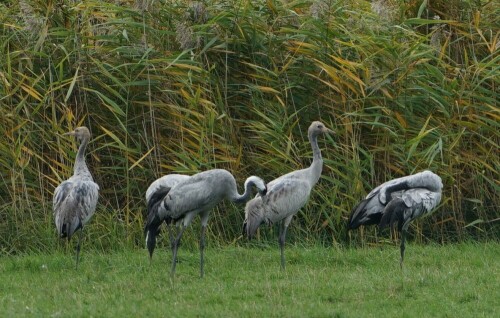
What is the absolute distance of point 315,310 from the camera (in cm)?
864

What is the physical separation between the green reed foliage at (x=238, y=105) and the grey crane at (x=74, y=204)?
0.80 m

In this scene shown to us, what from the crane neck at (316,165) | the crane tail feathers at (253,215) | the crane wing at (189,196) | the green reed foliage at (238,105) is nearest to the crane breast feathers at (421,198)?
the crane neck at (316,165)

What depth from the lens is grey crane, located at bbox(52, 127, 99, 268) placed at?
1086cm

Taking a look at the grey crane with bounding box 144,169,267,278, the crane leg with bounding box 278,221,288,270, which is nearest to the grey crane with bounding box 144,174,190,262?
the grey crane with bounding box 144,169,267,278

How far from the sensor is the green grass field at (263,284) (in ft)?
28.7

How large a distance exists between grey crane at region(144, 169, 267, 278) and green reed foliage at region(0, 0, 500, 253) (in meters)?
1.31

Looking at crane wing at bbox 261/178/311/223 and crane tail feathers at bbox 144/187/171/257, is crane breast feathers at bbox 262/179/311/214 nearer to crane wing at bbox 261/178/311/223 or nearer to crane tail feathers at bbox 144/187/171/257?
crane wing at bbox 261/178/311/223

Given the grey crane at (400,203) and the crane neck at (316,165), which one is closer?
the grey crane at (400,203)

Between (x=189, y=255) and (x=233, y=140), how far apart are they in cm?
151

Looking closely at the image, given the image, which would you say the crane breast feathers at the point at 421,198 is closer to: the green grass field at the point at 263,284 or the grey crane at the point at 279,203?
the green grass field at the point at 263,284

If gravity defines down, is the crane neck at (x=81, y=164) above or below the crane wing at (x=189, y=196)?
above

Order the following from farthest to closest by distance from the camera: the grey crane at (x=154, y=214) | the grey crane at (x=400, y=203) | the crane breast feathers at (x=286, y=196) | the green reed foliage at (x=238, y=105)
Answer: the green reed foliage at (x=238, y=105) < the crane breast feathers at (x=286, y=196) < the grey crane at (x=400, y=203) < the grey crane at (x=154, y=214)

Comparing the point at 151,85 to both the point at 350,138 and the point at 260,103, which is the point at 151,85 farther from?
the point at 350,138

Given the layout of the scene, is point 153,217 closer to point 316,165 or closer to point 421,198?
point 316,165
